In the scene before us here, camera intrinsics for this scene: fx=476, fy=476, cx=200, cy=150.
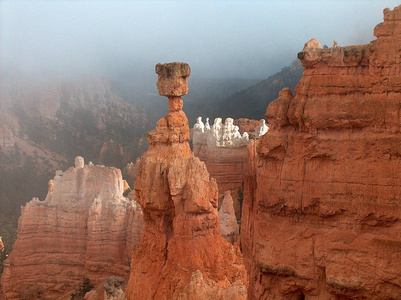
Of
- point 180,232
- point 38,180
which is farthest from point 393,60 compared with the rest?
point 38,180

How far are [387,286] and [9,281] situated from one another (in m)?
12.8

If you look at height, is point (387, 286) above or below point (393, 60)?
below

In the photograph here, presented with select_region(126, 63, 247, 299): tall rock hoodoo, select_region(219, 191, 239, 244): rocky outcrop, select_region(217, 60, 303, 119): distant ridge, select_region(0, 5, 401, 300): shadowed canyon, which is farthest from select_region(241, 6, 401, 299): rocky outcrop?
select_region(217, 60, 303, 119): distant ridge

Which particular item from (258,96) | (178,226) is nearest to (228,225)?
(178,226)

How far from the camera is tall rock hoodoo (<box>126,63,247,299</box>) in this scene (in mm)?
6887

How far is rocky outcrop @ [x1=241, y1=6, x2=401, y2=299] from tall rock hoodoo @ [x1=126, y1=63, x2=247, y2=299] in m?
3.84

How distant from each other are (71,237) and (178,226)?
36.4ft

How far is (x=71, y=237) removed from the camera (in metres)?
17.2

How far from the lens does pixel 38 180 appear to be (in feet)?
105

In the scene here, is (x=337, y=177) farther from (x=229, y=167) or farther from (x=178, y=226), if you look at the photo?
(x=229, y=167)

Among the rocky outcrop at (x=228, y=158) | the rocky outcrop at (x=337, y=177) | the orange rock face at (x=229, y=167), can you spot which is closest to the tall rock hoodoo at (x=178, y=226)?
the rocky outcrop at (x=337, y=177)

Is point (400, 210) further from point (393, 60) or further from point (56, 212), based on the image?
point (56, 212)

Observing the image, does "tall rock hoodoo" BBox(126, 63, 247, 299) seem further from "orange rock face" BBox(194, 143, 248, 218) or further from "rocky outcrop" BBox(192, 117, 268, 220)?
"orange rock face" BBox(194, 143, 248, 218)

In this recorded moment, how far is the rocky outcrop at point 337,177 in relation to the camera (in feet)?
32.6
